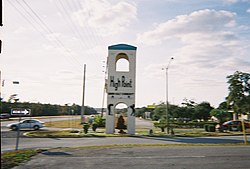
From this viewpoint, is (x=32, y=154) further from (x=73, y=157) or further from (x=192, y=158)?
(x=192, y=158)

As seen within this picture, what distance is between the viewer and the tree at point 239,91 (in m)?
36.1

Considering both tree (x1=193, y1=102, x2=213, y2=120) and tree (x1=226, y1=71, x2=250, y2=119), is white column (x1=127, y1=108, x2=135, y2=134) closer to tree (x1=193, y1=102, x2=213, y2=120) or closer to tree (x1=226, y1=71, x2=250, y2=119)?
tree (x1=226, y1=71, x2=250, y2=119)

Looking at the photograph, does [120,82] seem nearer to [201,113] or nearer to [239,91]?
[239,91]

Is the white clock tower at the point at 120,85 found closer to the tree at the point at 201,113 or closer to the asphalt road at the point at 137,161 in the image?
the asphalt road at the point at 137,161

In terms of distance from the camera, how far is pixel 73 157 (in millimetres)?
13602

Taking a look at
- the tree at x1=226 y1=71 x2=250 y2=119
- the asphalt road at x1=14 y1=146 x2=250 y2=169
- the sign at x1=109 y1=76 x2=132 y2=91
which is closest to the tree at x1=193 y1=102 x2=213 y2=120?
the tree at x1=226 y1=71 x2=250 y2=119

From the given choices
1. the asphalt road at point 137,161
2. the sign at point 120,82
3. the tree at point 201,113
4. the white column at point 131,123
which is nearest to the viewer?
the asphalt road at point 137,161

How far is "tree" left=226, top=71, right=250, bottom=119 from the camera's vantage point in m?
36.1

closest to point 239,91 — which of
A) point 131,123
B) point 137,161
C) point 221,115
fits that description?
point 131,123

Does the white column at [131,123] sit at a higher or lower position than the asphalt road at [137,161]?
higher

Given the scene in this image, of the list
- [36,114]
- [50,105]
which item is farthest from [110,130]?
[50,105]

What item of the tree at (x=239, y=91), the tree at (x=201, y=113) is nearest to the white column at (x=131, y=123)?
the tree at (x=239, y=91)

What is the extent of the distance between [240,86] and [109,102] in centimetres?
1675

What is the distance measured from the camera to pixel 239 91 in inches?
1433
